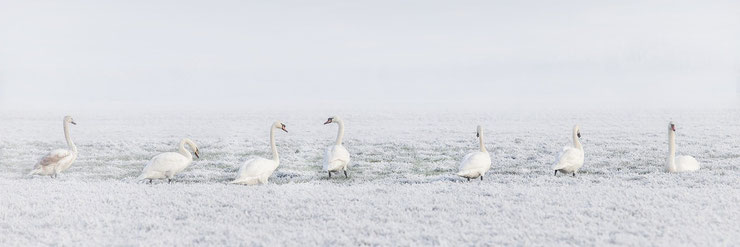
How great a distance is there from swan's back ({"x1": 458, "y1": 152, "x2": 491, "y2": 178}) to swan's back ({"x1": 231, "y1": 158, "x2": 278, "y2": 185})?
4813 mm

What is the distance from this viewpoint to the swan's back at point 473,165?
1694 cm

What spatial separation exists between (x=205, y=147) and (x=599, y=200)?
797 inches

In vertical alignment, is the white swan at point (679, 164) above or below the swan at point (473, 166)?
below

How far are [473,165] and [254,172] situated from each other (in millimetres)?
5444

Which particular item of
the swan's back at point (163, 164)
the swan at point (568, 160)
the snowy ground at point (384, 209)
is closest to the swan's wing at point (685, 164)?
the snowy ground at point (384, 209)

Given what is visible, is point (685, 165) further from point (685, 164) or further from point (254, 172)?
point (254, 172)

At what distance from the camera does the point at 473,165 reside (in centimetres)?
1706

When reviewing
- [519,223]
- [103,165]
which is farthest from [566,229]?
[103,165]

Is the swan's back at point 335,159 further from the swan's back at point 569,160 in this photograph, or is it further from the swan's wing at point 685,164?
the swan's wing at point 685,164

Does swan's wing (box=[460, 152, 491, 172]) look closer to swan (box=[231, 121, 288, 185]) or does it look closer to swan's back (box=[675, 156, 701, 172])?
swan (box=[231, 121, 288, 185])

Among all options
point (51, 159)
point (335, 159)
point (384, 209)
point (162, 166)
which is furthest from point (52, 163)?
point (384, 209)

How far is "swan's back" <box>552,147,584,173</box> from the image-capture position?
17719mm

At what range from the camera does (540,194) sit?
14.2 meters

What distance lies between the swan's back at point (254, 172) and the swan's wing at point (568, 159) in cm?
742
